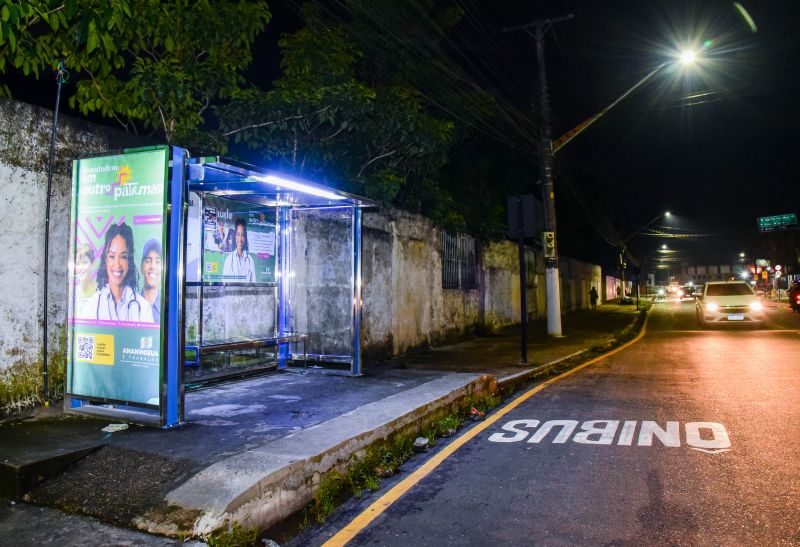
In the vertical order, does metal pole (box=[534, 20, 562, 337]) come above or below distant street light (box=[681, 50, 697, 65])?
below

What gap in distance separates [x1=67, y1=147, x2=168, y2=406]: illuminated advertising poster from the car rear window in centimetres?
1918

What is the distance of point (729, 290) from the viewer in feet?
64.8

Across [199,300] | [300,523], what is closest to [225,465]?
[300,523]

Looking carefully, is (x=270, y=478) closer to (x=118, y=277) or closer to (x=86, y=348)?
(x=118, y=277)

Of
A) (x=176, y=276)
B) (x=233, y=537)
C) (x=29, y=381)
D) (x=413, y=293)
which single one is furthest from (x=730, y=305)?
(x=29, y=381)

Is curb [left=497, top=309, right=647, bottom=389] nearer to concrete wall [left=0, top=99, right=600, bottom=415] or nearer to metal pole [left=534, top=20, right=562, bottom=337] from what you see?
metal pole [left=534, top=20, right=562, bottom=337]

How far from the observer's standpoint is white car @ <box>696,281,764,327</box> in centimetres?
1842

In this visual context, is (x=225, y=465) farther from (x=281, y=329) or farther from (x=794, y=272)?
(x=794, y=272)

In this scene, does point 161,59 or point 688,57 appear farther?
point 688,57

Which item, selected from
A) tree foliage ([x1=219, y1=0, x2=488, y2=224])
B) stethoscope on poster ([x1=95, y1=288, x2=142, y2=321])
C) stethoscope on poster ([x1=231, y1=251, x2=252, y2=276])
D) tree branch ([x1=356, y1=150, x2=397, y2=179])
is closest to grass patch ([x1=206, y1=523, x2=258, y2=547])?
stethoscope on poster ([x1=95, y1=288, x2=142, y2=321])

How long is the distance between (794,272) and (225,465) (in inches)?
3308

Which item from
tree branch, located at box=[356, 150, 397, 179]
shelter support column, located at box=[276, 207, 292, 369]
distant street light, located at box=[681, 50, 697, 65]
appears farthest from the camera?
distant street light, located at box=[681, 50, 697, 65]

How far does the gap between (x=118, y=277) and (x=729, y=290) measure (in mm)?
19820

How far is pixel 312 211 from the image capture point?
956 cm
